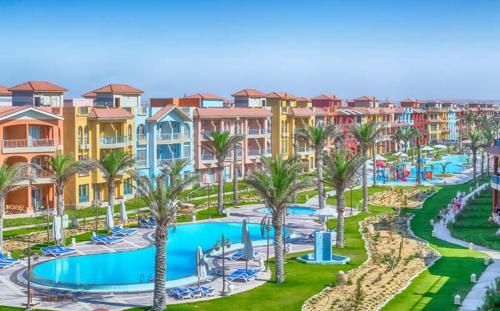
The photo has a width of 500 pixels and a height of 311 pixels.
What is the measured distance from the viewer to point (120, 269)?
3500 cm

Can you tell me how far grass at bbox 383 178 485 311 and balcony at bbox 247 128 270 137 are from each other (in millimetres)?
31748

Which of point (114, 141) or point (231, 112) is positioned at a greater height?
point (231, 112)

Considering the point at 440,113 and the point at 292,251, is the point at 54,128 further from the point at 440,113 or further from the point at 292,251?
the point at 440,113

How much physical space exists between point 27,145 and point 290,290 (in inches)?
1135

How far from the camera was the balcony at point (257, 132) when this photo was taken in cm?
7469

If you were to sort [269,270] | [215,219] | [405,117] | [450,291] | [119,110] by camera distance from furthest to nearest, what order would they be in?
1. [405,117]
2. [119,110]
3. [215,219]
4. [269,270]
5. [450,291]

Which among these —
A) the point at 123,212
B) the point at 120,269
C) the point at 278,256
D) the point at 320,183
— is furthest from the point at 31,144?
the point at 278,256

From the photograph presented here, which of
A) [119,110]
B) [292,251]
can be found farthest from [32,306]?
[119,110]

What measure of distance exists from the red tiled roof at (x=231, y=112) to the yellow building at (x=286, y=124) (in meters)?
2.67

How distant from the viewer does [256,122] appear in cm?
7588

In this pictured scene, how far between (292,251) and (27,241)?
51.6ft

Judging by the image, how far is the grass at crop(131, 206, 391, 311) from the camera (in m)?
27.6

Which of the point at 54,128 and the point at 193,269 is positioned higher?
the point at 54,128

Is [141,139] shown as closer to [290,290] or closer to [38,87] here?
[38,87]
